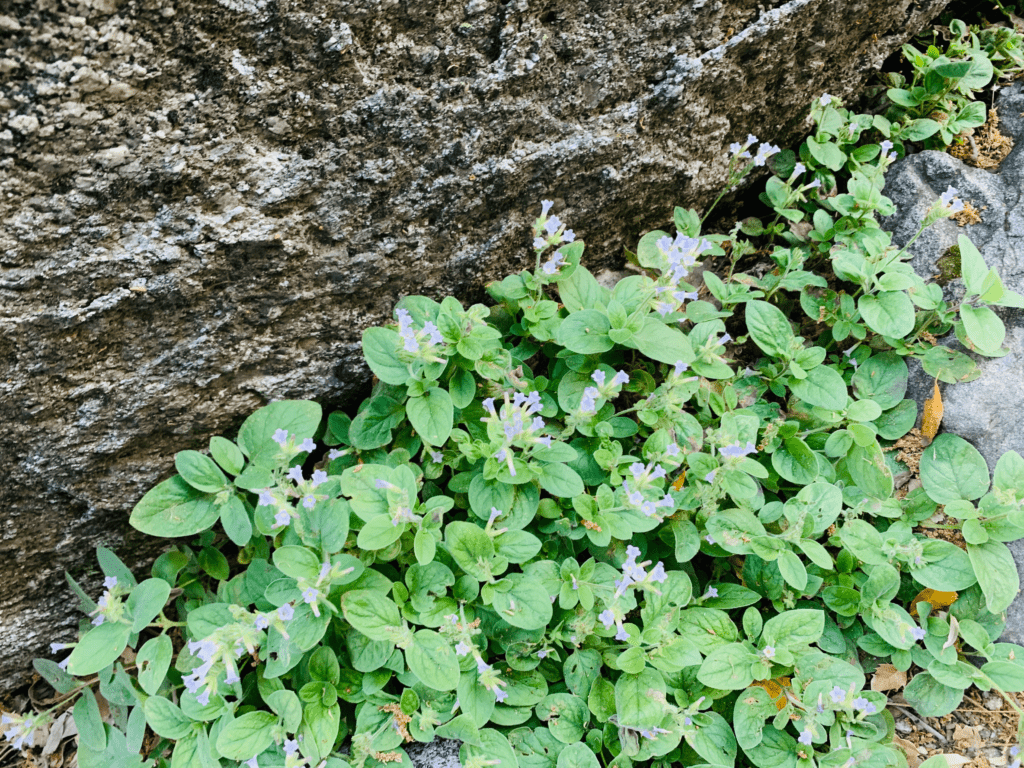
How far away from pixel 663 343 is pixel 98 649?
7.93ft

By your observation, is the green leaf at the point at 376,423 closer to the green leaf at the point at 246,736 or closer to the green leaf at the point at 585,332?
the green leaf at the point at 585,332

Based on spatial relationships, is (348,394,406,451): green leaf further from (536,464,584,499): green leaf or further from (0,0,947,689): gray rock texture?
(536,464,584,499): green leaf

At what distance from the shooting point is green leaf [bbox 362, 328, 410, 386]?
Result: 2.54 metres

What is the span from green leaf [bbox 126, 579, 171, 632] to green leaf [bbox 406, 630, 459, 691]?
0.96 metres

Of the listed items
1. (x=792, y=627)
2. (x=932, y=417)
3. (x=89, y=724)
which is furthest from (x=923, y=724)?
(x=89, y=724)

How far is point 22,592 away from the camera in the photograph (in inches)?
105

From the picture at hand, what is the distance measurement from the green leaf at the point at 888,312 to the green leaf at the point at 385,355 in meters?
2.03

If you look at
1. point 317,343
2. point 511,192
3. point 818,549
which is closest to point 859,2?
point 511,192

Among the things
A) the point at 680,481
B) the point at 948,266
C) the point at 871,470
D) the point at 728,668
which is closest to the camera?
the point at 728,668

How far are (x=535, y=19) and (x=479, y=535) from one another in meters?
1.86

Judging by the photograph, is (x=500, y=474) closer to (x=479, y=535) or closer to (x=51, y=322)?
(x=479, y=535)

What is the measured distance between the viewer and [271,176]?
2.19 m

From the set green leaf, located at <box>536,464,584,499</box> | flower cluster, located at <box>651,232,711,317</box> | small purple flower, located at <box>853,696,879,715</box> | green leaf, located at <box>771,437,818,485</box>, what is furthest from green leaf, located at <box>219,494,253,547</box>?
small purple flower, located at <box>853,696,879,715</box>

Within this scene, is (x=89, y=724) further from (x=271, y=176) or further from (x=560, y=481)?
(x=271, y=176)
